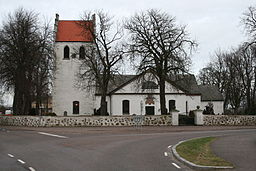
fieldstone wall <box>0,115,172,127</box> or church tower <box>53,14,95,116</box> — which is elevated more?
church tower <box>53,14,95,116</box>

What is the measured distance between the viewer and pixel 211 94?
60.4 m

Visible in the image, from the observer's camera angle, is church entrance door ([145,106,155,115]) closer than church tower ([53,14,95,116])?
No

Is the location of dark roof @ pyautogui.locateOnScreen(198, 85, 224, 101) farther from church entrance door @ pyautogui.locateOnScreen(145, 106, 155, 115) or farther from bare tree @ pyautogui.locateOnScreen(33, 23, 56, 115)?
bare tree @ pyautogui.locateOnScreen(33, 23, 56, 115)

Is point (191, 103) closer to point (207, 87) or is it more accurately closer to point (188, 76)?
point (207, 87)

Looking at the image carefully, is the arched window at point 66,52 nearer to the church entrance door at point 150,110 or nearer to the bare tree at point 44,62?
the bare tree at point 44,62

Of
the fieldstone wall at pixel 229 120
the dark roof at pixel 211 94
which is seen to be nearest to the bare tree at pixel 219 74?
the dark roof at pixel 211 94

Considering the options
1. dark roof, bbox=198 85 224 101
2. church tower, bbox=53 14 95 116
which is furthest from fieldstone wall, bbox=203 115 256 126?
church tower, bbox=53 14 95 116

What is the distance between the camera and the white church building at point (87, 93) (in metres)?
52.0

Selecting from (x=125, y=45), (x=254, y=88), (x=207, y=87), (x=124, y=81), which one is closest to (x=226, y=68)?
(x=207, y=87)

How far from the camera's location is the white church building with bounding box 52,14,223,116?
52000 mm

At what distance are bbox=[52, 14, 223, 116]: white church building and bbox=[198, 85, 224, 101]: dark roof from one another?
115 inches

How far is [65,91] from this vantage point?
52.5 metres

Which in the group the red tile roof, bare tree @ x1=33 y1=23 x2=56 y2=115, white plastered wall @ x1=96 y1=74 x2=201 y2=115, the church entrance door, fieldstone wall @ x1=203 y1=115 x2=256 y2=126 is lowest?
fieldstone wall @ x1=203 y1=115 x2=256 y2=126

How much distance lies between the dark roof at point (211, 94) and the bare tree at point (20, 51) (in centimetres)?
3249
